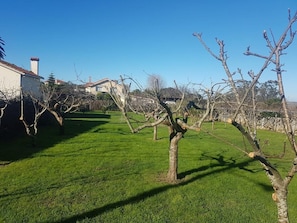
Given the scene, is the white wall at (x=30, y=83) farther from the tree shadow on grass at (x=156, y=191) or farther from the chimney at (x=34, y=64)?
the tree shadow on grass at (x=156, y=191)

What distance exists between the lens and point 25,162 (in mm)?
8359

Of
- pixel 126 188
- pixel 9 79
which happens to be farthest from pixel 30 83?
pixel 126 188

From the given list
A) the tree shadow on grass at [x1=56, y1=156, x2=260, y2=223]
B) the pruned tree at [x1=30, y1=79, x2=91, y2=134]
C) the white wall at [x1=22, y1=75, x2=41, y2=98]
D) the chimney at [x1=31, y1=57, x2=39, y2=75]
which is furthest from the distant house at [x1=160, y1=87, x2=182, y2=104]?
the chimney at [x1=31, y1=57, x2=39, y2=75]

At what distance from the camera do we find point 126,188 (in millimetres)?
6387

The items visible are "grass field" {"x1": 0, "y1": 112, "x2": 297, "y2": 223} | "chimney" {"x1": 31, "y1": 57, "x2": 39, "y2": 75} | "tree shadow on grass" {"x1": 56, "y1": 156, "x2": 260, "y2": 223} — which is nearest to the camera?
"tree shadow on grass" {"x1": 56, "y1": 156, "x2": 260, "y2": 223}

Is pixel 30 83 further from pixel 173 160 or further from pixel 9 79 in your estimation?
pixel 173 160

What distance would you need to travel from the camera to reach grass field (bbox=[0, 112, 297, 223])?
16.6 ft

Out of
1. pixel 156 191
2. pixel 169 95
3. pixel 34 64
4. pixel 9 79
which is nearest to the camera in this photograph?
pixel 156 191

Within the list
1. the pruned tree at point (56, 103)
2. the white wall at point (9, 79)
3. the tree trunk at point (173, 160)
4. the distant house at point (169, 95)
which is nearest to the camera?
the tree trunk at point (173, 160)

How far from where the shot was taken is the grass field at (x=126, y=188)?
Answer: 5051 mm

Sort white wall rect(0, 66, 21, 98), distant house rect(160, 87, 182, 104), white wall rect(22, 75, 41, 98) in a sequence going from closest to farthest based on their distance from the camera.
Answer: distant house rect(160, 87, 182, 104) → white wall rect(0, 66, 21, 98) → white wall rect(22, 75, 41, 98)

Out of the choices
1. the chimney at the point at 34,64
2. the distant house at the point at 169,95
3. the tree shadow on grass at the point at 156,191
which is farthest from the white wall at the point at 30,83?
the tree shadow on grass at the point at 156,191

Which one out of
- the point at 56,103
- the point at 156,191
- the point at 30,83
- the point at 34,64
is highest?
the point at 34,64

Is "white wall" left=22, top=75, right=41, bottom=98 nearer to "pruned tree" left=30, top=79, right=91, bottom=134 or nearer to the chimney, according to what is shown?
the chimney
